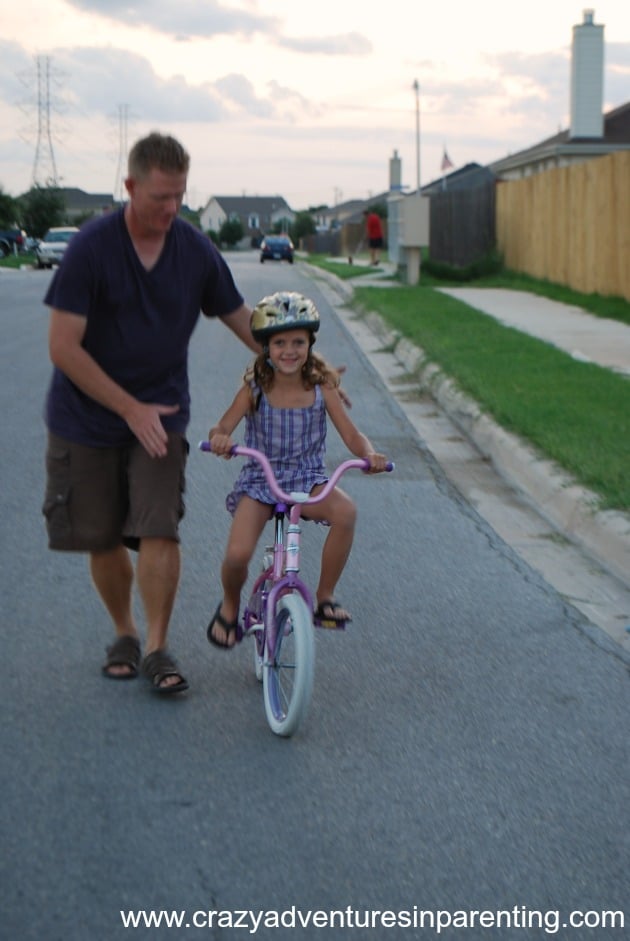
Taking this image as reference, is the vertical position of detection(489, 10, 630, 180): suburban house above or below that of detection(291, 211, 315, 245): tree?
above

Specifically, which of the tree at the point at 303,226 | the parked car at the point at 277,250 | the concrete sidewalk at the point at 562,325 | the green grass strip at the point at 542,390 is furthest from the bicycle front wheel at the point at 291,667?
the tree at the point at 303,226

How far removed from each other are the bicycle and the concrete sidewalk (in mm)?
8532

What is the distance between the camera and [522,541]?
A: 7.48 m

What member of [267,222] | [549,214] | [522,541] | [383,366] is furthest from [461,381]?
[267,222]

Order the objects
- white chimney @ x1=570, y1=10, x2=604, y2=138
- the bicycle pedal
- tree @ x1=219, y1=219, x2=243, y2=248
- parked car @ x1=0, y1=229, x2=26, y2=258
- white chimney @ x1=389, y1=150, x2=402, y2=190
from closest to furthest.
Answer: the bicycle pedal, white chimney @ x1=570, y1=10, x2=604, y2=138, white chimney @ x1=389, y1=150, x2=402, y2=190, parked car @ x1=0, y1=229, x2=26, y2=258, tree @ x1=219, y1=219, x2=243, y2=248

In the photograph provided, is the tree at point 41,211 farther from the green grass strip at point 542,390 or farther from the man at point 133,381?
the man at point 133,381

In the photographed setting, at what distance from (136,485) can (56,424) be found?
370mm

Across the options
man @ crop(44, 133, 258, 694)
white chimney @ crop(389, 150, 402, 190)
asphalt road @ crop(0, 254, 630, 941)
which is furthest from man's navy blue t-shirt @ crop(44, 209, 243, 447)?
white chimney @ crop(389, 150, 402, 190)

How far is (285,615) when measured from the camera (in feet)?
15.4

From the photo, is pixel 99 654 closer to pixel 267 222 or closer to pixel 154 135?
pixel 154 135

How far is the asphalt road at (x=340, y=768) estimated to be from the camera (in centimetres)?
352

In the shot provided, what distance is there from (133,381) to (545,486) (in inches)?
161

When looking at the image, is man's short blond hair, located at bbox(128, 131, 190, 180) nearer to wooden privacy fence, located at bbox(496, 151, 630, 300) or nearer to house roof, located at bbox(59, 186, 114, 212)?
wooden privacy fence, located at bbox(496, 151, 630, 300)

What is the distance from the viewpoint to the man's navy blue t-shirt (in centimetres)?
466
